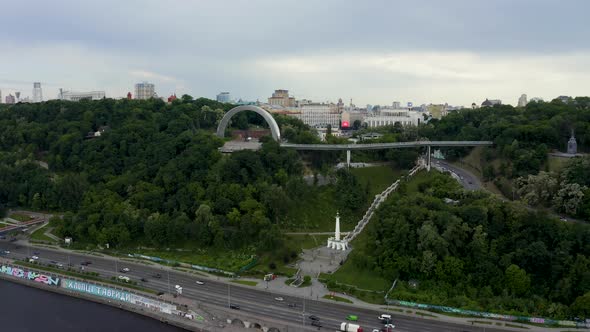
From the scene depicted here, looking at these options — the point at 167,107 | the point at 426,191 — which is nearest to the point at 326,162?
the point at 426,191

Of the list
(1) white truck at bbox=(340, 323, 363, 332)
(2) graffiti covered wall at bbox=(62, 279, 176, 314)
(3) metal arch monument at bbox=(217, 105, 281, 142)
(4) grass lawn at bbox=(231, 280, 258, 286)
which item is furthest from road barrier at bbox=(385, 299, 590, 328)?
(3) metal arch monument at bbox=(217, 105, 281, 142)

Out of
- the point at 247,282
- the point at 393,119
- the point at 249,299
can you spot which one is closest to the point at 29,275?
the point at 247,282

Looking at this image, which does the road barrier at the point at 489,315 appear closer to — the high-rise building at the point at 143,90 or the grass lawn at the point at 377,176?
the grass lawn at the point at 377,176

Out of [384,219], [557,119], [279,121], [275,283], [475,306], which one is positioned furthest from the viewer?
[279,121]

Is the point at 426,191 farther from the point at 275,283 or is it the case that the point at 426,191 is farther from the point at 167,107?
the point at 167,107

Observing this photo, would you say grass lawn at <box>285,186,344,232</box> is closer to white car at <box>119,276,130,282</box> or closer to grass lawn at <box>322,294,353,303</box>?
grass lawn at <box>322,294,353,303</box>

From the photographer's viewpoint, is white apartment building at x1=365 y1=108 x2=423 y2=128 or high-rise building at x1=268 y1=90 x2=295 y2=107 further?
high-rise building at x1=268 y1=90 x2=295 y2=107

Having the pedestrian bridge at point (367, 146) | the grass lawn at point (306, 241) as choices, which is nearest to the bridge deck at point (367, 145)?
the pedestrian bridge at point (367, 146)
